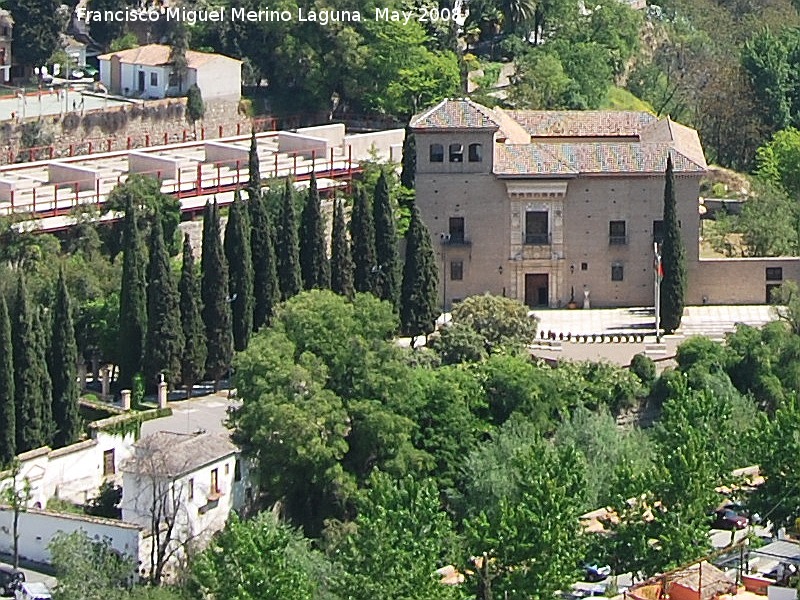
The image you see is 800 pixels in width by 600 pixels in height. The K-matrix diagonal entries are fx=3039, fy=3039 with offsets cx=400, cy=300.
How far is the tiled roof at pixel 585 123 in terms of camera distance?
86.4m

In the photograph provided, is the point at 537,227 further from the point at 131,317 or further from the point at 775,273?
the point at 131,317

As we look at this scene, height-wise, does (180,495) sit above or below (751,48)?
below

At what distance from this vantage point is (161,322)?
74000mm

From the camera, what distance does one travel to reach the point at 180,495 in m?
66.3

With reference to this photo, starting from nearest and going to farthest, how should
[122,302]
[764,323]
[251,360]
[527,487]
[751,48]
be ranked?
[527,487], [251,360], [122,302], [764,323], [751,48]

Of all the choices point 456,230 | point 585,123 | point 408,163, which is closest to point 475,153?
point 456,230

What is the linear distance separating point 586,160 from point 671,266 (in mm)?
4260

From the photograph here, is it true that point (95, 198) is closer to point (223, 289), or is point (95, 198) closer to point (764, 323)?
point (223, 289)

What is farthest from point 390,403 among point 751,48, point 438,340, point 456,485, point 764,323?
point 751,48

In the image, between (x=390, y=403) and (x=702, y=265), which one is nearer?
(x=390, y=403)

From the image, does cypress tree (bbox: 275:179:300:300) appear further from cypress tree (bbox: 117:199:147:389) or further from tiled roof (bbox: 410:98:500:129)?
tiled roof (bbox: 410:98:500:129)

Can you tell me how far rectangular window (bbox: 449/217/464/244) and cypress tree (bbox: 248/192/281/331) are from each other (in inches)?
288

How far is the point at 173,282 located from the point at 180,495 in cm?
958

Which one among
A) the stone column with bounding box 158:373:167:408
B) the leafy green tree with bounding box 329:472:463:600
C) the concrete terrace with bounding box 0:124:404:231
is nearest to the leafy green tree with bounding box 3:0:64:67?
the concrete terrace with bounding box 0:124:404:231
